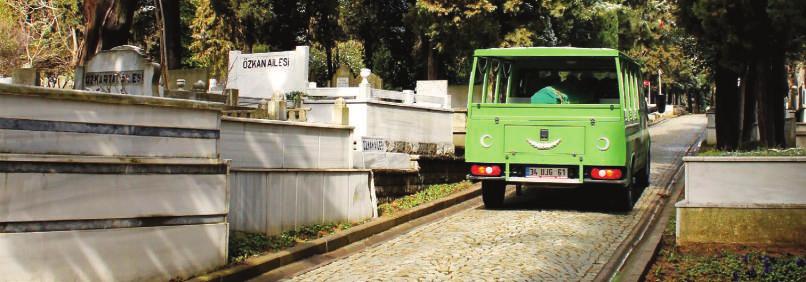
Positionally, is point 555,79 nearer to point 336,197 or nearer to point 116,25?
point 336,197

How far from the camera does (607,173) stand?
1307 cm

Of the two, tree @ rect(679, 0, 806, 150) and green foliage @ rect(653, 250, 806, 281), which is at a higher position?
tree @ rect(679, 0, 806, 150)

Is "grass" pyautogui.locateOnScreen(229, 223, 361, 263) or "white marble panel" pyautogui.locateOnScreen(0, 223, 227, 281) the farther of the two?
"grass" pyautogui.locateOnScreen(229, 223, 361, 263)

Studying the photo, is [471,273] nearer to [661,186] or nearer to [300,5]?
[661,186]

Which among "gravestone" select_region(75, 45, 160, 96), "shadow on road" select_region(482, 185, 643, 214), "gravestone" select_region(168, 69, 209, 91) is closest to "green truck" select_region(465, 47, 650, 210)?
"shadow on road" select_region(482, 185, 643, 214)

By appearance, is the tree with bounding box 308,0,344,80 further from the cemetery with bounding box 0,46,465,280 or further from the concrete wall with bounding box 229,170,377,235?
the concrete wall with bounding box 229,170,377,235

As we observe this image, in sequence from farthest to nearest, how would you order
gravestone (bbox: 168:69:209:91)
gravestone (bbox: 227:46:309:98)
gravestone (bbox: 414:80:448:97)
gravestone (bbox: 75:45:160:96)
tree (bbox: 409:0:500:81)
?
tree (bbox: 409:0:500:81) → gravestone (bbox: 168:69:209:91) → gravestone (bbox: 414:80:448:97) → gravestone (bbox: 227:46:309:98) → gravestone (bbox: 75:45:160:96)

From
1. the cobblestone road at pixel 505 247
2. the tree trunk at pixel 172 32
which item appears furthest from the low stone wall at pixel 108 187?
the tree trunk at pixel 172 32

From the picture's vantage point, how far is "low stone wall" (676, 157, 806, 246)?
9602 millimetres

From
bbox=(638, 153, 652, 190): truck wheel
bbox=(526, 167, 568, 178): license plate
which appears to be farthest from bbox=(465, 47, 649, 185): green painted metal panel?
bbox=(638, 153, 652, 190): truck wheel

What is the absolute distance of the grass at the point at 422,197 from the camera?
13562 mm

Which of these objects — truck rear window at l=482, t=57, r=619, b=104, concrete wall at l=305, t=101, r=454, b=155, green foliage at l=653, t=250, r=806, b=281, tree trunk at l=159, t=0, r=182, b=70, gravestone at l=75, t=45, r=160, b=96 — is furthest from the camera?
tree trunk at l=159, t=0, r=182, b=70

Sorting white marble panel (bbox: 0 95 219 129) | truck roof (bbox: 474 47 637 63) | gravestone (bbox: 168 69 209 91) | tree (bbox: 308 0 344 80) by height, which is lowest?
white marble panel (bbox: 0 95 219 129)

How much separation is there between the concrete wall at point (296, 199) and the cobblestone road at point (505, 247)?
955 millimetres
